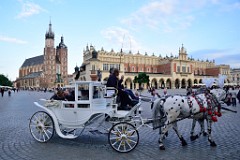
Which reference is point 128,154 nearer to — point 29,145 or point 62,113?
point 62,113

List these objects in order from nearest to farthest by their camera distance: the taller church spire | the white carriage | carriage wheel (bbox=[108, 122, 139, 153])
Result: carriage wheel (bbox=[108, 122, 139, 153]) < the white carriage < the taller church spire

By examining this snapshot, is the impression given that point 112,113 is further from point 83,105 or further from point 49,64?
point 49,64

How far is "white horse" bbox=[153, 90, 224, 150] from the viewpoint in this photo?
224 inches

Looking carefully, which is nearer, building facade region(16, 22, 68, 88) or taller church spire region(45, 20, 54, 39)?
building facade region(16, 22, 68, 88)

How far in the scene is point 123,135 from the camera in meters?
5.43

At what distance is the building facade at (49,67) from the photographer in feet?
358

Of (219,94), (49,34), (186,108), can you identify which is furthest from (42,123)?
(49,34)

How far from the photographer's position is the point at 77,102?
6062 mm

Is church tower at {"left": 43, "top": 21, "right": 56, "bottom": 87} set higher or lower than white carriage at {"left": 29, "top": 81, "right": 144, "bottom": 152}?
higher

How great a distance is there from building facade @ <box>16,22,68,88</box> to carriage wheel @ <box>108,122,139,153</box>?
99.8 m

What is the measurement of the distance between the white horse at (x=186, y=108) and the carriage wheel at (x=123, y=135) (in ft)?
2.16

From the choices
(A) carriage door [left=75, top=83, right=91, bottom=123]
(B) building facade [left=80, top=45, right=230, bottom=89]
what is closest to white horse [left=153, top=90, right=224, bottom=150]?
(A) carriage door [left=75, top=83, right=91, bottom=123]

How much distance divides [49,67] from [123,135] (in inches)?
4360

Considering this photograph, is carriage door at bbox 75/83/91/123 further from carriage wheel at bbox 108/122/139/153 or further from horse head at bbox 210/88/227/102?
horse head at bbox 210/88/227/102
